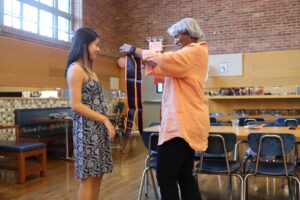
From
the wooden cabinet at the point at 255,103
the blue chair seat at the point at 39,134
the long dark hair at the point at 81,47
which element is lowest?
the blue chair seat at the point at 39,134

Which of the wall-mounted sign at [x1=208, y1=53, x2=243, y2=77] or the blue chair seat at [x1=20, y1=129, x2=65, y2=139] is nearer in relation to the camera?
the blue chair seat at [x1=20, y1=129, x2=65, y2=139]

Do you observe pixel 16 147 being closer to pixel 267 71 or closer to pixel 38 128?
pixel 38 128


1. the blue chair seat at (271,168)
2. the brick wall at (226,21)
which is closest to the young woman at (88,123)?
the blue chair seat at (271,168)

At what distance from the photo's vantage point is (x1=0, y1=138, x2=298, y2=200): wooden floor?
3.71 metres

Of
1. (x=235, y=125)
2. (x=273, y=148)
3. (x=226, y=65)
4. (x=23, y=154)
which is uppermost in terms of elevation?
(x=226, y=65)

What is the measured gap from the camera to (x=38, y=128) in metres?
6.65

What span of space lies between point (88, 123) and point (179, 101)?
1.88ft

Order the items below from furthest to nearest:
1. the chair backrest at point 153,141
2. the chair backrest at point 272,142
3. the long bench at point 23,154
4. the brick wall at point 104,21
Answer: the brick wall at point 104,21
the long bench at point 23,154
the chair backrest at point 153,141
the chair backrest at point 272,142

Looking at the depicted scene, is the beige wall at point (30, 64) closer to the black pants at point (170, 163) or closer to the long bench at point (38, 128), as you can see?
the long bench at point (38, 128)

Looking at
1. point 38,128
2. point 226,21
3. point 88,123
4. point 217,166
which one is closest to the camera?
point 88,123

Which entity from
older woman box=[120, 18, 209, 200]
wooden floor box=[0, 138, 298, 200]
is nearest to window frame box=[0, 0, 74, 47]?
wooden floor box=[0, 138, 298, 200]

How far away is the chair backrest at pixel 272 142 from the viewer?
2828 mm

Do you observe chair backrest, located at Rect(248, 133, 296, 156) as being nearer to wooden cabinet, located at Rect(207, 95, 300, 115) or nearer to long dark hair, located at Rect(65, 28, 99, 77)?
long dark hair, located at Rect(65, 28, 99, 77)

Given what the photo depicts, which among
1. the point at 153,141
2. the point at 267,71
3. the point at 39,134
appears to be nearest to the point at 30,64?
the point at 39,134
